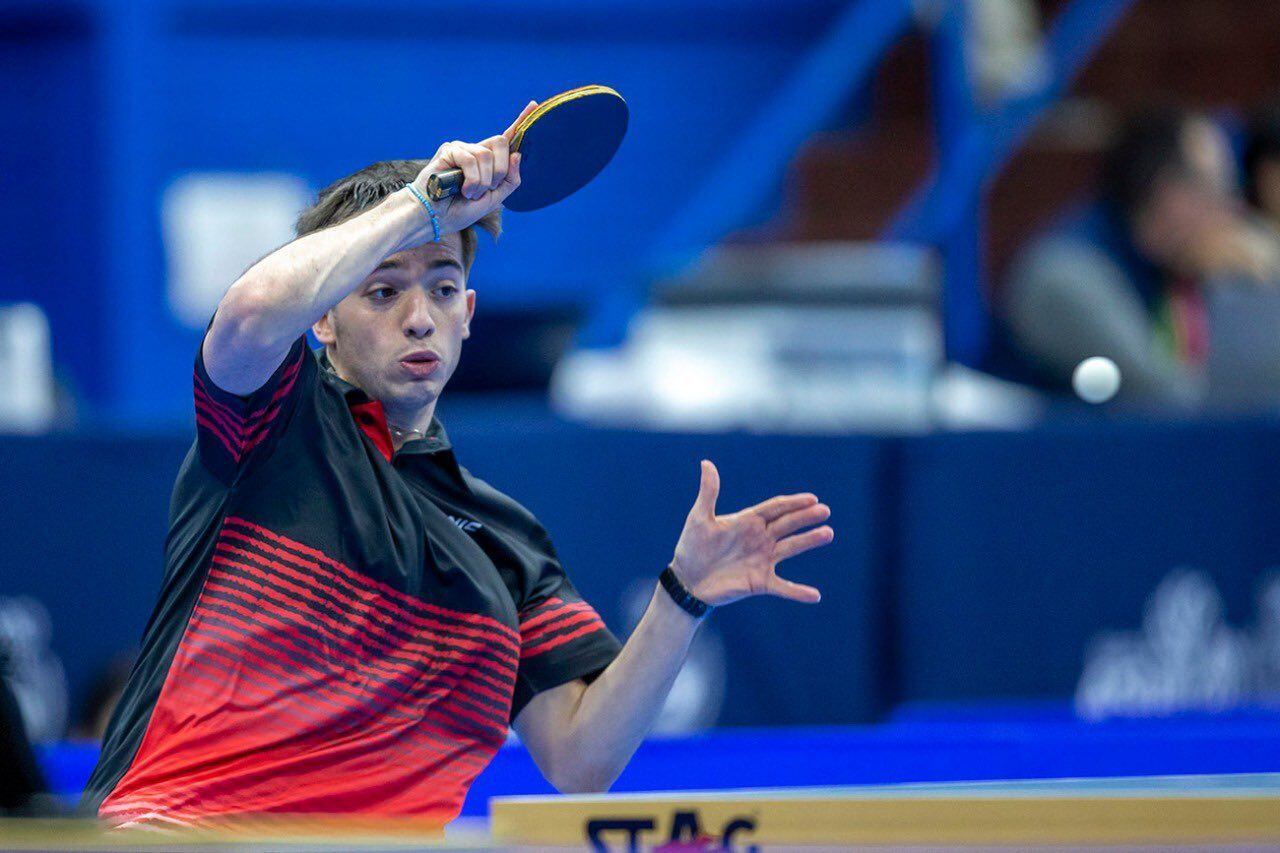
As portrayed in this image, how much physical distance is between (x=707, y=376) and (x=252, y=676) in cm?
325

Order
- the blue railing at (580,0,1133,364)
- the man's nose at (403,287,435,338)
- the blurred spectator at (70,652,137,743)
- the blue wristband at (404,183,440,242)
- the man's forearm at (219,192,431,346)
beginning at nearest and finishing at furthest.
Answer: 1. the man's forearm at (219,192,431,346)
2. the blue wristband at (404,183,440,242)
3. the man's nose at (403,287,435,338)
4. the blurred spectator at (70,652,137,743)
5. the blue railing at (580,0,1133,364)

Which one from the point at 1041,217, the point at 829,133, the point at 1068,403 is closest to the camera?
the point at 1068,403

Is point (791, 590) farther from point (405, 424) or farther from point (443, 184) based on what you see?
point (443, 184)

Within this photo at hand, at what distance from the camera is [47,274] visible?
292 inches

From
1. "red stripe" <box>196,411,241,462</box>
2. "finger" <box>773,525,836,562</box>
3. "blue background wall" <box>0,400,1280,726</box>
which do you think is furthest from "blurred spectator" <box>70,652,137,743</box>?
"finger" <box>773,525,836,562</box>

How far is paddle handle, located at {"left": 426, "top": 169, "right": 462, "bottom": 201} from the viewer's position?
1.99 metres

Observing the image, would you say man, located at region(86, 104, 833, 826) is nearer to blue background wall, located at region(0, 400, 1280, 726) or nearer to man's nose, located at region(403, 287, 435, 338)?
man's nose, located at region(403, 287, 435, 338)

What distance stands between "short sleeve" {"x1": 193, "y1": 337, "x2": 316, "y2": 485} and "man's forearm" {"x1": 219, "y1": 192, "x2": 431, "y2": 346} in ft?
0.29

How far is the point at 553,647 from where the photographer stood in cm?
233

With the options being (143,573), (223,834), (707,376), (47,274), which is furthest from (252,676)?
(47,274)

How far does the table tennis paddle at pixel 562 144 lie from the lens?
207cm

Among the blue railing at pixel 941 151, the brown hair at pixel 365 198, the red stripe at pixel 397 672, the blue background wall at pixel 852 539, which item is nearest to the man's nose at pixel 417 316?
the brown hair at pixel 365 198

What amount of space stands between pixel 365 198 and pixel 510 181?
0.71 feet

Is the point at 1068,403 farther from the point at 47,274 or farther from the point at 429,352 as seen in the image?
the point at 47,274
